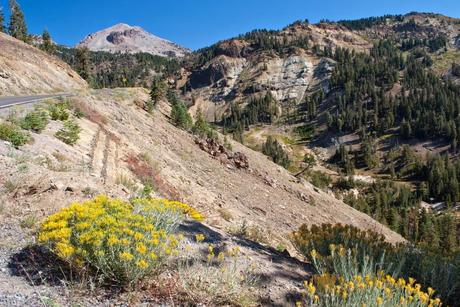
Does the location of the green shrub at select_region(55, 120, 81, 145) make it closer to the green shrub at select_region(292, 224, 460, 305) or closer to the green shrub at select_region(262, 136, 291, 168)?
the green shrub at select_region(292, 224, 460, 305)

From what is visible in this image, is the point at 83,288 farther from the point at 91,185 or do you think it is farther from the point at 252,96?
the point at 252,96

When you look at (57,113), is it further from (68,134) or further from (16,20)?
(16,20)

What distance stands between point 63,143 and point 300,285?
10648mm

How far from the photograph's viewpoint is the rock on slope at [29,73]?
34031 mm

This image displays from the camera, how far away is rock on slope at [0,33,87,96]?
112 ft

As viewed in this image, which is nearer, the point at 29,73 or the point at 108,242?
the point at 108,242

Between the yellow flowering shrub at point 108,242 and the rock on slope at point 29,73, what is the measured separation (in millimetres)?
32582

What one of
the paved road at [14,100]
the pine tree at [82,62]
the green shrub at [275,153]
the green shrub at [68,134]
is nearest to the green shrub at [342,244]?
the green shrub at [68,134]

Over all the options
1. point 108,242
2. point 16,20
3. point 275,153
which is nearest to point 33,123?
point 108,242

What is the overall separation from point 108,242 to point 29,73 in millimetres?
42310

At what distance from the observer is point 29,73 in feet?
129

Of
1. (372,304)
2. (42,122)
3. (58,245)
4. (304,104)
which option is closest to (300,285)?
(372,304)

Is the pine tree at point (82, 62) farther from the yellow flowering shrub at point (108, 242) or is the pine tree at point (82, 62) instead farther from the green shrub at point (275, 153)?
the yellow flowering shrub at point (108, 242)

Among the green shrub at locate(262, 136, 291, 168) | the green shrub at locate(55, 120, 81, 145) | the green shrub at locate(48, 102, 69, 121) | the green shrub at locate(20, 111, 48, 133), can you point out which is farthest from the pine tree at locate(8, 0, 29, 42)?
the green shrub at locate(20, 111, 48, 133)
